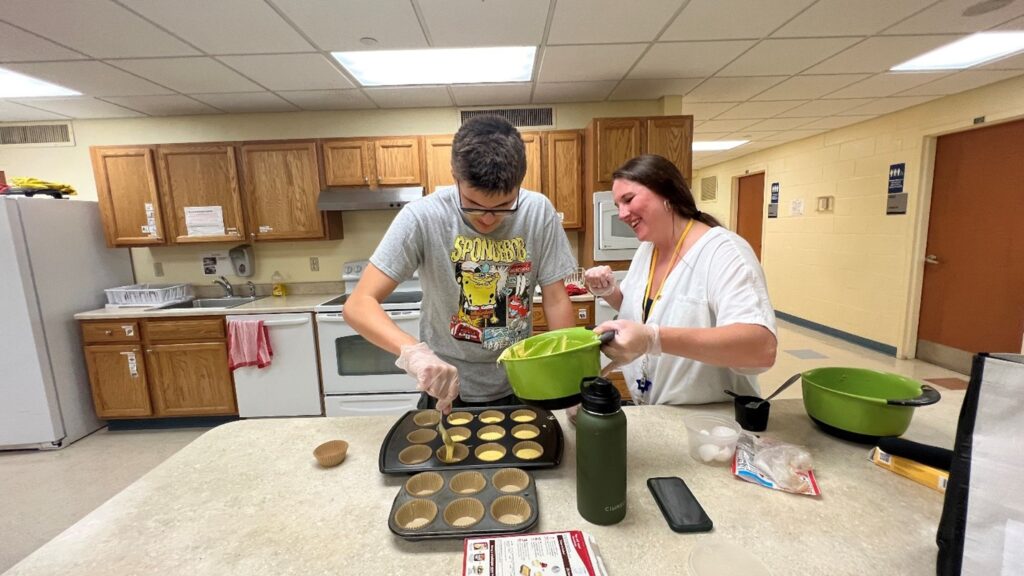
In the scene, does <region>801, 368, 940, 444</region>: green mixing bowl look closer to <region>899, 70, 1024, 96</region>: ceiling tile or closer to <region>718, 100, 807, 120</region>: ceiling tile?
<region>718, 100, 807, 120</region>: ceiling tile

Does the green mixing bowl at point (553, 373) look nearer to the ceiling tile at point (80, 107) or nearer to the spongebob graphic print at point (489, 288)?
the spongebob graphic print at point (489, 288)

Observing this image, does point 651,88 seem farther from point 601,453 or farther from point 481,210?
point 601,453

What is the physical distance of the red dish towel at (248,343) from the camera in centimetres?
302

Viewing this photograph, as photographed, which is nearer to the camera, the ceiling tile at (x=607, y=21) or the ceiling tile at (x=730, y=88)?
the ceiling tile at (x=607, y=21)

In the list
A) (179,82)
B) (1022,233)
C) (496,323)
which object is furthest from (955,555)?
(1022,233)

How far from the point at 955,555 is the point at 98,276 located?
478 cm

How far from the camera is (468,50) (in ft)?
8.54

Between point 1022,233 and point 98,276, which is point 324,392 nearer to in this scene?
point 98,276

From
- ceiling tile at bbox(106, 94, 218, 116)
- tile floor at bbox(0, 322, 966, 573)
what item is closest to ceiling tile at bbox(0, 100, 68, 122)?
ceiling tile at bbox(106, 94, 218, 116)

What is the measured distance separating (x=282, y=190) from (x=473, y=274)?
2800 millimetres

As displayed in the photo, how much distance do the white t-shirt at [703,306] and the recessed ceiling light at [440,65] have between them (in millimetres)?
1972

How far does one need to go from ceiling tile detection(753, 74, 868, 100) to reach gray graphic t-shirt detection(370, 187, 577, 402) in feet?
10.1

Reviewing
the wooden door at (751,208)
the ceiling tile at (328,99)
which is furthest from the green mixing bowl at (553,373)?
the wooden door at (751,208)

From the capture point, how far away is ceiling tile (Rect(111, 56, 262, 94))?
2.51 m
